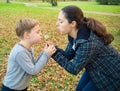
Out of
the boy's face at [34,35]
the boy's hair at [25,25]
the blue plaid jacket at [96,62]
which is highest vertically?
the boy's hair at [25,25]

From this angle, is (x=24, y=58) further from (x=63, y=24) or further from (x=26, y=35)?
(x=63, y=24)

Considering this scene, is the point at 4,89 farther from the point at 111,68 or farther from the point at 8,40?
the point at 8,40

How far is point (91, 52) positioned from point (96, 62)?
0.18 metres

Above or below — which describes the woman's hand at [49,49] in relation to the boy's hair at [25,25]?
below

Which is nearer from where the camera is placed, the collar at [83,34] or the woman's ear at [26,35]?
the collar at [83,34]

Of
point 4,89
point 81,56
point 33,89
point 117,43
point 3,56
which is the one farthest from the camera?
point 117,43

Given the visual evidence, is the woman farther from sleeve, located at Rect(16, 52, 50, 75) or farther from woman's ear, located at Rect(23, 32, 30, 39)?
woman's ear, located at Rect(23, 32, 30, 39)

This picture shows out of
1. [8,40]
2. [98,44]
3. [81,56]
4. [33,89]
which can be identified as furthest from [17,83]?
[8,40]

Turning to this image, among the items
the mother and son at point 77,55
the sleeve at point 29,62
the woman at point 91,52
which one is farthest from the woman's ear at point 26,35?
the woman at point 91,52

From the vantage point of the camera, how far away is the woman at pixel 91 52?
11.8 feet

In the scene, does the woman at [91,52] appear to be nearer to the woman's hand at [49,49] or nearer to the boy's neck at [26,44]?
the woman's hand at [49,49]

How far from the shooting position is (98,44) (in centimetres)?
361

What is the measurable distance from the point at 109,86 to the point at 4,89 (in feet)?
4.24

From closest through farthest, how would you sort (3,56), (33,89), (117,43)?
(33,89)
(3,56)
(117,43)
